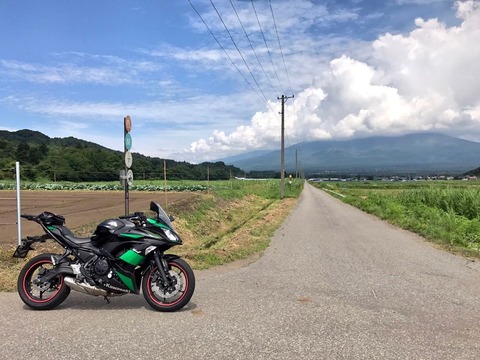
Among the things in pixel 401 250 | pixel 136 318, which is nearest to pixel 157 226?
pixel 136 318

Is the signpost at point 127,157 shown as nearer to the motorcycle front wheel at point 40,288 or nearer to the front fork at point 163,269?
the motorcycle front wheel at point 40,288

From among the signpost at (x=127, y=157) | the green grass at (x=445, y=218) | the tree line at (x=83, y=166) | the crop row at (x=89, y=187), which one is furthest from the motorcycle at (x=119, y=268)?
the tree line at (x=83, y=166)

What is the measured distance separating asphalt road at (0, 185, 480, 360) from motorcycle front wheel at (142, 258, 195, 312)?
16 centimetres

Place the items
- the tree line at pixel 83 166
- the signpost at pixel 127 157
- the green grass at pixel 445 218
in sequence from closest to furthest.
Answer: the signpost at pixel 127 157 → the green grass at pixel 445 218 → the tree line at pixel 83 166

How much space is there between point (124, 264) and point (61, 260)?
2.62 feet

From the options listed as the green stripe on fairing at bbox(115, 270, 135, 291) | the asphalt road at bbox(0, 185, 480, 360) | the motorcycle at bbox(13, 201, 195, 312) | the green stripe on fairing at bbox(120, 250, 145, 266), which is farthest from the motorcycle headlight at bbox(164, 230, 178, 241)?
the asphalt road at bbox(0, 185, 480, 360)

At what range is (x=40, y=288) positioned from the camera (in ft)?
16.1

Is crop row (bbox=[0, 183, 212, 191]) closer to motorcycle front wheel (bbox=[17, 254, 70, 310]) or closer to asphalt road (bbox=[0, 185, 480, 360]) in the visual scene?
asphalt road (bbox=[0, 185, 480, 360])

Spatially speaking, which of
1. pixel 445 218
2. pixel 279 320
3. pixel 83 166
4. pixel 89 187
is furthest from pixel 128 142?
pixel 83 166

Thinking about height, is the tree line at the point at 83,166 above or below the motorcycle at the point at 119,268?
above

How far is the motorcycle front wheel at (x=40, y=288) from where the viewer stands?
486 cm

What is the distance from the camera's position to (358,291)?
5.76 metres

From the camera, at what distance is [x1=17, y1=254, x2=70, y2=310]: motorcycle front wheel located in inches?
191

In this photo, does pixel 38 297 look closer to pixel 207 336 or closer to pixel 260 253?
pixel 207 336
